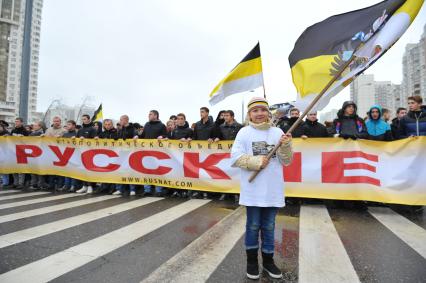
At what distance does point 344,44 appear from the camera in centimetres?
366

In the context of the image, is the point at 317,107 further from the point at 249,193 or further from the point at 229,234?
the point at 229,234

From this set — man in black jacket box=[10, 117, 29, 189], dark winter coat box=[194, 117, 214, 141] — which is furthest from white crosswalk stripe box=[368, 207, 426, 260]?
man in black jacket box=[10, 117, 29, 189]

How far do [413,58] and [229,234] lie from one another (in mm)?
86372

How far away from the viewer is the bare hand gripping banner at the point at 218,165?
590 centimetres

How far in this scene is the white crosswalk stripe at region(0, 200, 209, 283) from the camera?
3.04 m

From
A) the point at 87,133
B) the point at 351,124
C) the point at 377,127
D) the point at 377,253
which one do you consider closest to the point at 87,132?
the point at 87,133

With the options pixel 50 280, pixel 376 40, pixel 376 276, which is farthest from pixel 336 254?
pixel 50 280

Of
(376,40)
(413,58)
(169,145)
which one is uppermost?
(413,58)

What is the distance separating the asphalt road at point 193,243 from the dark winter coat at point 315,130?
165cm

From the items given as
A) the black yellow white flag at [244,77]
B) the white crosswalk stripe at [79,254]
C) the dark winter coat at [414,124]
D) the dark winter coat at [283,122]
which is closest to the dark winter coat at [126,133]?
the black yellow white flag at [244,77]

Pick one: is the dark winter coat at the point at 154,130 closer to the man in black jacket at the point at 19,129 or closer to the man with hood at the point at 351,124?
the man with hood at the point at 351,124

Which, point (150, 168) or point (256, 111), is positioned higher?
point (256, 111)

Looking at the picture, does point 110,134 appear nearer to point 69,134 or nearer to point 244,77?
point 69,134

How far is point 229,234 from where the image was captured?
177 inches
